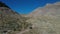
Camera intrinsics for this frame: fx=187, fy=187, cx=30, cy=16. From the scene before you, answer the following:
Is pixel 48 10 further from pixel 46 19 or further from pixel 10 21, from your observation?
pixel 10 21

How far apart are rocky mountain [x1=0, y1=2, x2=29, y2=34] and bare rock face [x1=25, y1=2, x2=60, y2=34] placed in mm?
751

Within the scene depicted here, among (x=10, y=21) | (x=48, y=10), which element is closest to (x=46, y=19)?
(x=48, y=10)

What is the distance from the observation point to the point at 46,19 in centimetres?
1321

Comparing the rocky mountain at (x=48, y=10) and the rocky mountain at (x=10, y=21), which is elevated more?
the rocky mountain at (x=48, y=10)

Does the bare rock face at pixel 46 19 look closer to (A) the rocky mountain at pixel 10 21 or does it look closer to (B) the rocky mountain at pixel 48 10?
(B) the rocky mountain at pixel 48 10

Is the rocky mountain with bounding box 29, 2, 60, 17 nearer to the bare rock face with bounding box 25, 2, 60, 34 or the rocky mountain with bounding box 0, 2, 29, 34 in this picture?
the bare rock face with bounding box 25, 2, 60, 34

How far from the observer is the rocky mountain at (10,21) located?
40.2 feet

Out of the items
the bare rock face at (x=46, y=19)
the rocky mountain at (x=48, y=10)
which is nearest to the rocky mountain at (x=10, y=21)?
the bare rock face at (x=46, y=19)

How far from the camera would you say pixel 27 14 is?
1516 cm

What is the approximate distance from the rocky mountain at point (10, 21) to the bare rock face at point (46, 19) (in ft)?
2.46

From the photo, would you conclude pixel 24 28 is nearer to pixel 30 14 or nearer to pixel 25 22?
pixel 25 22

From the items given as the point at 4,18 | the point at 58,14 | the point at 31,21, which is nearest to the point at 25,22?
the point at 31,21

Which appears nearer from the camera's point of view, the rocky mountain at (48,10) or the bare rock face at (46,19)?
the bare rock face at (46,19)

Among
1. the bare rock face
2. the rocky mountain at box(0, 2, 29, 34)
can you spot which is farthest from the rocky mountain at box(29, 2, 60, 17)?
the rocky mountain at box(0, 2, 29, 34)
